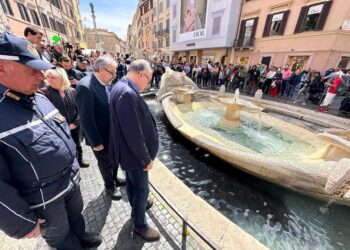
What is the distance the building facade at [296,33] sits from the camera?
11.0 meters

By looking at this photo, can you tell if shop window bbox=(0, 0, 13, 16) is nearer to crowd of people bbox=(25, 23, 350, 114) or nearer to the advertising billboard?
crowd of people bbox=(25, 23, 350, 114)

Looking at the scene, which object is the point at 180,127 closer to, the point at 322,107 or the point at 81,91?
the point at 81,91

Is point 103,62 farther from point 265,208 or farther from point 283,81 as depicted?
point 283,81

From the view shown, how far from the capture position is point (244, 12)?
16.3 m

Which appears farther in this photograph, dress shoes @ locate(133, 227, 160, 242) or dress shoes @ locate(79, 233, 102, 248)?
dress shoes @ locate(133, 227, 160, 242)

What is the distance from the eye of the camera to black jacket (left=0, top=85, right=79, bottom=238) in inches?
41.4

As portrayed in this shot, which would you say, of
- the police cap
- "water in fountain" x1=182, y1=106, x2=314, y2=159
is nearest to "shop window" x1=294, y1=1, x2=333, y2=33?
"water in fountain" x1=182, y1=106, x2=314, y2=159

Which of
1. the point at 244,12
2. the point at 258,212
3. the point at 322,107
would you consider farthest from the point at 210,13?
the point at 258,212

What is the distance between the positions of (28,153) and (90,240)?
1.38 meters

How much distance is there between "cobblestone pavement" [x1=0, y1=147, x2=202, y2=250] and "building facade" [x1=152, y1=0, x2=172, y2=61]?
2977 centimetres

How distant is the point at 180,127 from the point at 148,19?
133 feet

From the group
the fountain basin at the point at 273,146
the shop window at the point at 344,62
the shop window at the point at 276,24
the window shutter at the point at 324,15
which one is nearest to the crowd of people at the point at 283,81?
the shop window at the point at 344,62

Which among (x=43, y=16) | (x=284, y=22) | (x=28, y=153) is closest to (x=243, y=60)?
(x=284, y=22)

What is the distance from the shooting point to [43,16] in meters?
18.2
